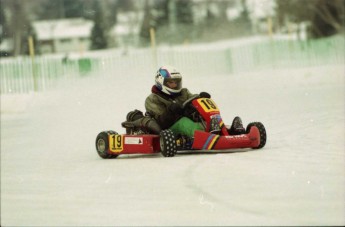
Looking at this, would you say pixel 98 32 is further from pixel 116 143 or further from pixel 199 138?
pixel 199 138

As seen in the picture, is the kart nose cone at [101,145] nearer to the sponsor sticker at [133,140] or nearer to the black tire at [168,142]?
the sponsor sticker at [133,140]

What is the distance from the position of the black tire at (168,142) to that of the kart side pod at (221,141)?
258mm

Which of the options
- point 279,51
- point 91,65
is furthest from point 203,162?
point 279,51

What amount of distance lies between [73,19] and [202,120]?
45458 millimetres

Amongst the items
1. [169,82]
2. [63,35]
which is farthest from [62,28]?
[169,82]

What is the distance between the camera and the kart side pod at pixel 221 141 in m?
9.38

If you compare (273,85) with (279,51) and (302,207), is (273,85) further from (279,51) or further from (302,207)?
(302,207)

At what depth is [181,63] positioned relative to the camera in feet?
101

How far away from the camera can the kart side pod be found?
9375 mm

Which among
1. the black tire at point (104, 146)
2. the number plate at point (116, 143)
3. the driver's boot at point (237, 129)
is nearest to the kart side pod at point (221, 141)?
the driver's boot at point (237, 129)

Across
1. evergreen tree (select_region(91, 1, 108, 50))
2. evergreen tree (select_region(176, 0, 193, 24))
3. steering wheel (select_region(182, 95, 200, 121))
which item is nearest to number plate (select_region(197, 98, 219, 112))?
steering wheel (select_region(182, 95, 200, 121))

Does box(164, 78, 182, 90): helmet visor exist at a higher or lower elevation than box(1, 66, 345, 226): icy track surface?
higher

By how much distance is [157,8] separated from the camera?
179 feet

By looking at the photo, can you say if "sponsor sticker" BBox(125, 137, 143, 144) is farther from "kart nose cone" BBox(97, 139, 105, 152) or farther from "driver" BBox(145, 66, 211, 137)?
"kart nose cone" BBox(97, 139, 105, 152)
